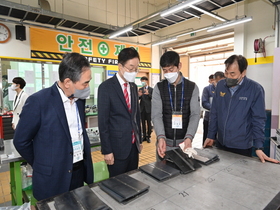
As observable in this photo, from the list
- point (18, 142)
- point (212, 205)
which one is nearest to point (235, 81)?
point (212, 205)

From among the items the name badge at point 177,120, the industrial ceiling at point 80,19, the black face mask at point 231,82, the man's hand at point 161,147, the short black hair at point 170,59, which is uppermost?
the industrial ceiling at point 80,19

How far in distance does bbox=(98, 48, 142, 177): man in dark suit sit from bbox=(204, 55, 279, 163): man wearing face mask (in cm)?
82

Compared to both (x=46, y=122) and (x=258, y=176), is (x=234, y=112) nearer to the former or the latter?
(x=258, y=176)

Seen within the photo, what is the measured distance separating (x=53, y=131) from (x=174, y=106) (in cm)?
97

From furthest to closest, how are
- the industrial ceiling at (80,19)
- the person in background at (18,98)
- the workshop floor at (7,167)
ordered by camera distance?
the industrial ceiling at (80,19) → the person in background at (18,98) → the workshop floor at (7,167)

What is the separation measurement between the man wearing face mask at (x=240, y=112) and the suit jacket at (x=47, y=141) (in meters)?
1.31

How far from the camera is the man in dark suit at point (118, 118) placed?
5.03ft

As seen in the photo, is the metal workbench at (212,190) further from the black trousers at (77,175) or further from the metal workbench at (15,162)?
the metal workbench at (15,162)

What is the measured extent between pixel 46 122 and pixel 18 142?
211 mm

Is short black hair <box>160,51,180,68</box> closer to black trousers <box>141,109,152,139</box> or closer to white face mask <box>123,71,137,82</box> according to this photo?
white face mask <box>123,71,137,82</box>

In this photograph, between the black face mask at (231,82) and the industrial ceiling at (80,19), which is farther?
the industrial ceiling at (80,19)

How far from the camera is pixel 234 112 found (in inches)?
65.1

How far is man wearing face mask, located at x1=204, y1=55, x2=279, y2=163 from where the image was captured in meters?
1.60

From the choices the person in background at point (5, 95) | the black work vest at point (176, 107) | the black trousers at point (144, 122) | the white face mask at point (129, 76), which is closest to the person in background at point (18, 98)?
the person in background at point (5, 95)
